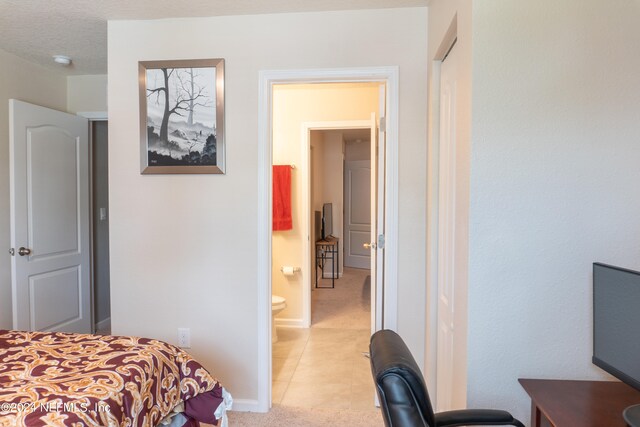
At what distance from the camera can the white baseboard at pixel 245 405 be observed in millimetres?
2314

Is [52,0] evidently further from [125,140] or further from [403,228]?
[403,228]

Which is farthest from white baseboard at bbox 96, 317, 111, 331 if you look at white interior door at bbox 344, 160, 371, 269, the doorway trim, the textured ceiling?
white interior door at bbox 344, 160, 371, 269

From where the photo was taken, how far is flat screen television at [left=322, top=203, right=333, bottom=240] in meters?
6.23

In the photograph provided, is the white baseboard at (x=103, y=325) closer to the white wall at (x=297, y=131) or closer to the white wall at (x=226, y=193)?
the white wall at (x=226, y=193)

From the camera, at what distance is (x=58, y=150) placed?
3.05 metres

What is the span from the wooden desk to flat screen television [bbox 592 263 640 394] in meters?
0.10

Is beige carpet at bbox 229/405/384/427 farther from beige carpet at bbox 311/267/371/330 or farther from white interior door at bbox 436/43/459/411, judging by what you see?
beige carpet at bbox 311/267/371/330

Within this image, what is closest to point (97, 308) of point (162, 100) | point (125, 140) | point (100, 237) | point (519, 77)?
point (100, 237)

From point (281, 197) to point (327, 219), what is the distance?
2646mm

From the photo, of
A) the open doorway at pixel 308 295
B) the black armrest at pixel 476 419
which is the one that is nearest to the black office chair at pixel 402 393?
the black armrest at pixel 476 419

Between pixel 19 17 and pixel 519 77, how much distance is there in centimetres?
275

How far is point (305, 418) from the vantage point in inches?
88.0

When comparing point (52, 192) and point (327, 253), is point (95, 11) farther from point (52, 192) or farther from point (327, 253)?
point (327, 253)

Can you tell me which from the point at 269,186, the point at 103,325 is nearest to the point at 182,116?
the point at 269,186
